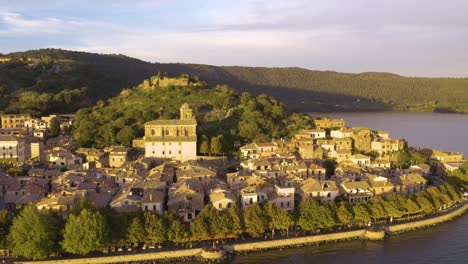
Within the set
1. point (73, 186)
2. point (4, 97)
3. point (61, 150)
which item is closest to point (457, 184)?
point (73, 186)

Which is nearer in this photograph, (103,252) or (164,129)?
(103,252)

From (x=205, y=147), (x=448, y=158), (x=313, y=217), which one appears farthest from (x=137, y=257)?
(x=448, y=158)

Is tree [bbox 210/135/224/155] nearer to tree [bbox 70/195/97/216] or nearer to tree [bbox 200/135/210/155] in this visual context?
→ tree [bbox 200/135/210/155]

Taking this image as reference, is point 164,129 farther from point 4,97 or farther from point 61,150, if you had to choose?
point 4,97

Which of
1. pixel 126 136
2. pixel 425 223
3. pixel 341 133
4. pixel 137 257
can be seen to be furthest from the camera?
pixel 341 133

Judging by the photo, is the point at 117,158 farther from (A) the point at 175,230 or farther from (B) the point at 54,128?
(A) the point at 175,230

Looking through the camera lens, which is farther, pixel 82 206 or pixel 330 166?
pixel 330 166

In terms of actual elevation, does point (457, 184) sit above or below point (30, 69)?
below
